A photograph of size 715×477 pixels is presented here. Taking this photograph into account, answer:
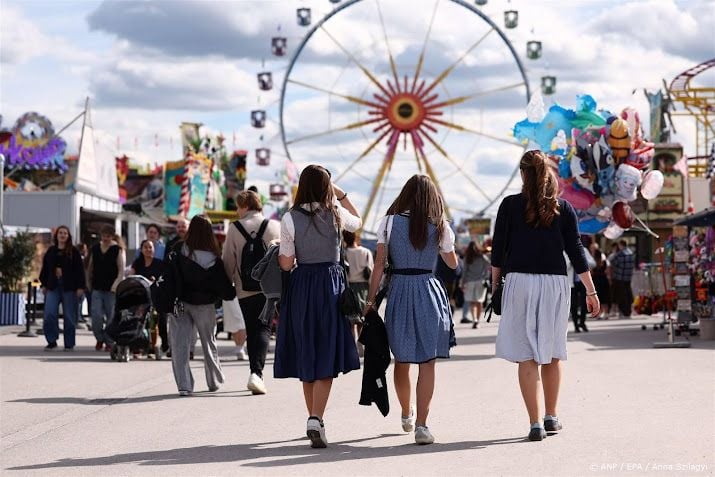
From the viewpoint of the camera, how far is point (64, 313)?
18.6m

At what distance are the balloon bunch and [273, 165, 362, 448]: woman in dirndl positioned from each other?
11.6 meters

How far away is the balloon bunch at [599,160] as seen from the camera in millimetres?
20188

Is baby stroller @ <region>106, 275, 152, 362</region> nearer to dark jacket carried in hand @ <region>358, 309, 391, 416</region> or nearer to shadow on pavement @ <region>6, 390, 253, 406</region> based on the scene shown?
shadow on pavement @ <region>6, 390, 253, 406</region>

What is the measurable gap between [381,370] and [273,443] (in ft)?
2.72

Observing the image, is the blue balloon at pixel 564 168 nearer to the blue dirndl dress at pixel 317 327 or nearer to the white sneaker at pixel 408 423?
the white sneaker at pixel 408 423

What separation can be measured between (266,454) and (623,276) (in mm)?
21204

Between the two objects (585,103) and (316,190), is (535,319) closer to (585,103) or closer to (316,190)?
(316,190)

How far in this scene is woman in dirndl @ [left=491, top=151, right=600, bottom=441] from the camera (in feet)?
28.6

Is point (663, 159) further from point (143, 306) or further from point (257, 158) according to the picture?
point (143, 306)

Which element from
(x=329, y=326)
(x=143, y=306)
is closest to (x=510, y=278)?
(x=329, y=326)

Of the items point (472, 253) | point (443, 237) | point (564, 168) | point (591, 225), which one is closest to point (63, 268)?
point (564, 168)

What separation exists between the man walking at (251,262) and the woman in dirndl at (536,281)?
3.72 m

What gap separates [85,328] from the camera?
25.4 metres

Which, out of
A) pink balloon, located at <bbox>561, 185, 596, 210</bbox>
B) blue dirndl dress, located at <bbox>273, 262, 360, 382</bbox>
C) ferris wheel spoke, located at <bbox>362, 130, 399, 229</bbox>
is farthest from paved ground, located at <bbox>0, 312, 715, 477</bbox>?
ferris wheel spoke, located at <bbox>362, 130, 399, 229</bbox>
